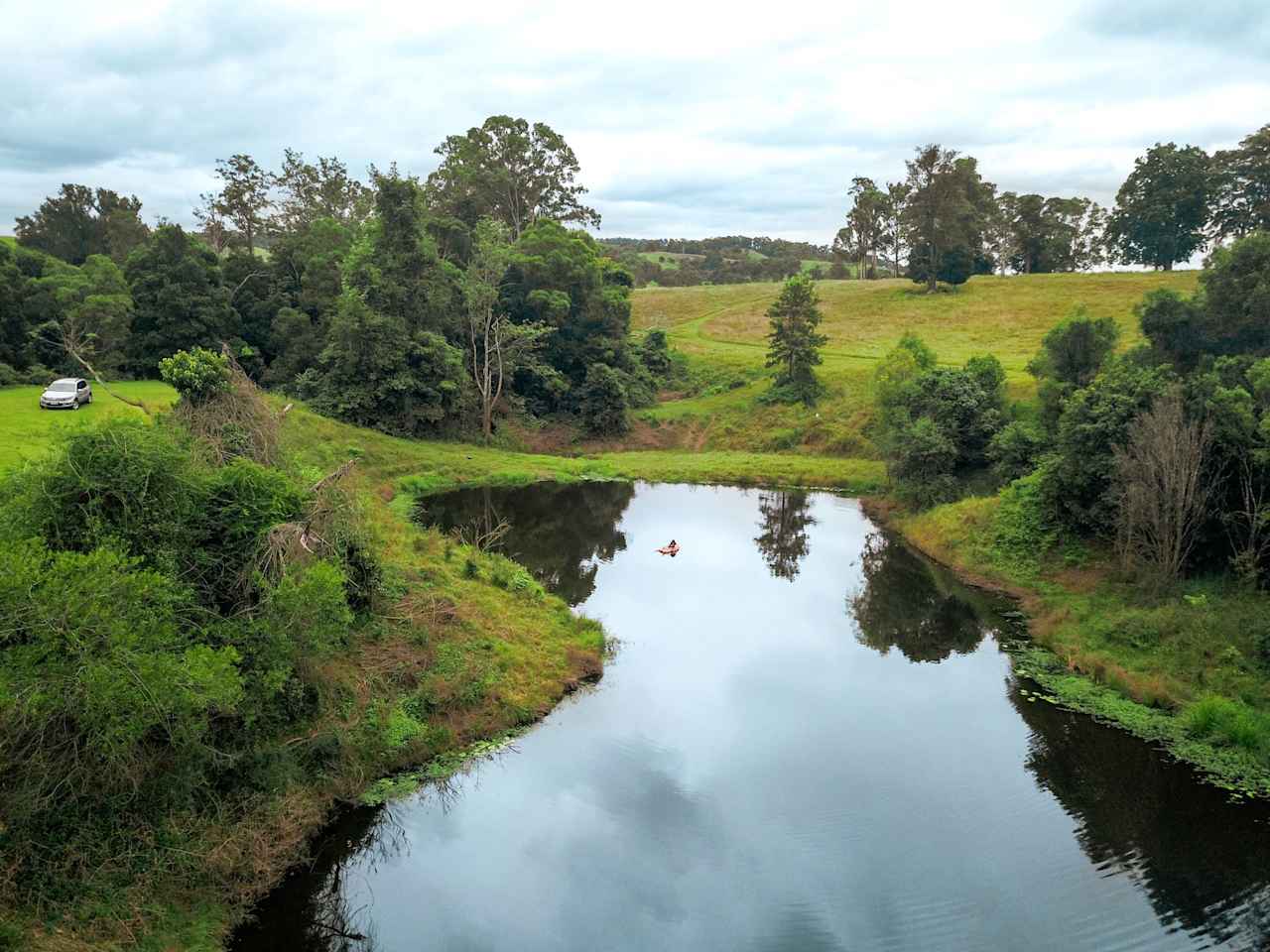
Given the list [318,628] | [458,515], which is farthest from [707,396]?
[318,628]

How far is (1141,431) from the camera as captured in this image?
2412 cm

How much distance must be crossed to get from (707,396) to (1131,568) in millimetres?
39011

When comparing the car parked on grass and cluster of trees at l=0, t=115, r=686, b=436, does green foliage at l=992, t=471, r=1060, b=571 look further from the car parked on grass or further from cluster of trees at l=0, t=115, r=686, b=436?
the car parked on grass

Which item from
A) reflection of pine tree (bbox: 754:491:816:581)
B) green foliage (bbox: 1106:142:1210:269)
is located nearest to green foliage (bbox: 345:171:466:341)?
reflection of pine tree (bbox: 754:491:816:581)

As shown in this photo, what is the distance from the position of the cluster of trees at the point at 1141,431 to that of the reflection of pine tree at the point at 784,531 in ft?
16.6

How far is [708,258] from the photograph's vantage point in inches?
5994

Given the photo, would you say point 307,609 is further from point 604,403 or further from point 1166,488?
point 604,403

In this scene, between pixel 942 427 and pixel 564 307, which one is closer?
pixel 942 427

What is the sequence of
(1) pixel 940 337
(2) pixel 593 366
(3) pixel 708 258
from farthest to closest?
(3) pixel 708 258 < (1) pixel 940 337 < (2) pixel 593 366

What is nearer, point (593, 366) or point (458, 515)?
point (458, 515)

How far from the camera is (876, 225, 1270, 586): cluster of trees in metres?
22.5

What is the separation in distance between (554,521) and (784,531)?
1053cm

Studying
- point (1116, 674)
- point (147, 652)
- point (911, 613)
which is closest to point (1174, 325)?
point (911, 613)

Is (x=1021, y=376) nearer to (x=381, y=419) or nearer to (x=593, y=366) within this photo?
(x=593, y=366)
